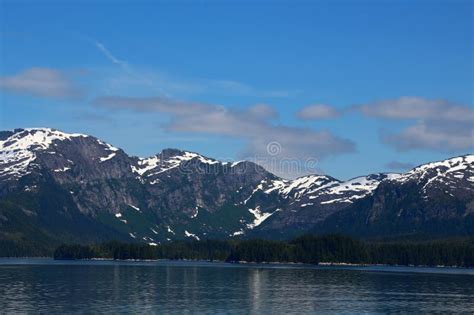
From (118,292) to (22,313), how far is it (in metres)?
52.9

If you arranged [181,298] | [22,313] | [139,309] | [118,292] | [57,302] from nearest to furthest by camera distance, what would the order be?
[22,313]
[139,309]
[57,302]
[181,298]
[118,292]

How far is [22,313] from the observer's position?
461 ft

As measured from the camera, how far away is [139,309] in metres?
150

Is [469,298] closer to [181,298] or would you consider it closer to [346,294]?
[346,294]

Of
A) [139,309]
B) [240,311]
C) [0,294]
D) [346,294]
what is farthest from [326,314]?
[0,294]

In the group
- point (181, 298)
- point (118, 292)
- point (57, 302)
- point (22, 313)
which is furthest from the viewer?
point (118, 292)

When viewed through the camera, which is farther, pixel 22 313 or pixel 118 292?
pixel 118 292

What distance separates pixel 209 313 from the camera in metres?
145

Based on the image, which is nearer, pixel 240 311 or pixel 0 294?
pixel 240 311

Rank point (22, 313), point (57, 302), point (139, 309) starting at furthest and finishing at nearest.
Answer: point (57, 302) → point (139, 309) → point (22, 313)

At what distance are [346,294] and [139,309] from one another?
2603 inches

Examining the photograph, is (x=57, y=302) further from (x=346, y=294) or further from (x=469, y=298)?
(x=469, y=298)

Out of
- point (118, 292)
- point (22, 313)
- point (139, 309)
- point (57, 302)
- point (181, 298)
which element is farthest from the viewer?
point (118, 292)

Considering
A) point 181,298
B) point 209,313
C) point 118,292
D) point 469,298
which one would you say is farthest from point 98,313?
point 469,298
